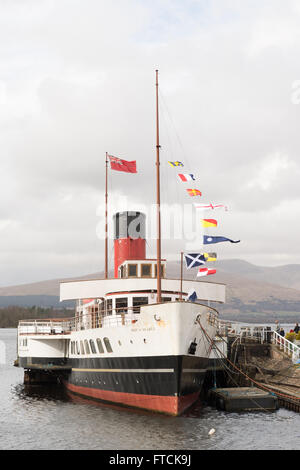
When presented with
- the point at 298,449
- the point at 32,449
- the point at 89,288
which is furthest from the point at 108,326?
the point at 298,449

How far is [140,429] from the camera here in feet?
88.9

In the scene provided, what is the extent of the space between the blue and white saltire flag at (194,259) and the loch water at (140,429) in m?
8.34

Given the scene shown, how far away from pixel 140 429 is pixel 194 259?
9601mm

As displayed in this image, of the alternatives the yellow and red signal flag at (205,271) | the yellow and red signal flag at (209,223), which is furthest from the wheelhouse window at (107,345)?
the yellow and red signal flag at (209,223)

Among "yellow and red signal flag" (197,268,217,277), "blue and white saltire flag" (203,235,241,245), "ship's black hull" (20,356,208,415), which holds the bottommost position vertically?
"ship's black hull" (20,356,208,415)

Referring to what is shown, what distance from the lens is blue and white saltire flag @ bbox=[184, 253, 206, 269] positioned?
101 feet

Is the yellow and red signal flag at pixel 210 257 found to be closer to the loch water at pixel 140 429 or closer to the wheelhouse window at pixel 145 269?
the wheelhouse window at pixel 145 269

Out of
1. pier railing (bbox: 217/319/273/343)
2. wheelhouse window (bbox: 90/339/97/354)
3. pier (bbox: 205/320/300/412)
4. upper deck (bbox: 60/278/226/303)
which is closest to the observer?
pier (bbox: 205/320/300/412)

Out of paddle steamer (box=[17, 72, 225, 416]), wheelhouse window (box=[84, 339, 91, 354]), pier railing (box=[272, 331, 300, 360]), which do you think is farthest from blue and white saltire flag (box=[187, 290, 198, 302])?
pier railing (box=[272, 331, 300, 360])

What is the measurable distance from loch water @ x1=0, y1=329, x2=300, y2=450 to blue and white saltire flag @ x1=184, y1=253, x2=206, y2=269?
8.34 m

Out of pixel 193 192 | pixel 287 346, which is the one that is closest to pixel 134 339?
pixel 193 192

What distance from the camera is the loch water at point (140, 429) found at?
25266 millimetres

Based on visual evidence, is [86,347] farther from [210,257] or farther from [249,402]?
[249,402]

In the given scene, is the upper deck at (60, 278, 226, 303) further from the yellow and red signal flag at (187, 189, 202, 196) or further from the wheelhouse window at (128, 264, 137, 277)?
the yellow and red signal flag at (187, 189, 202, 196)
